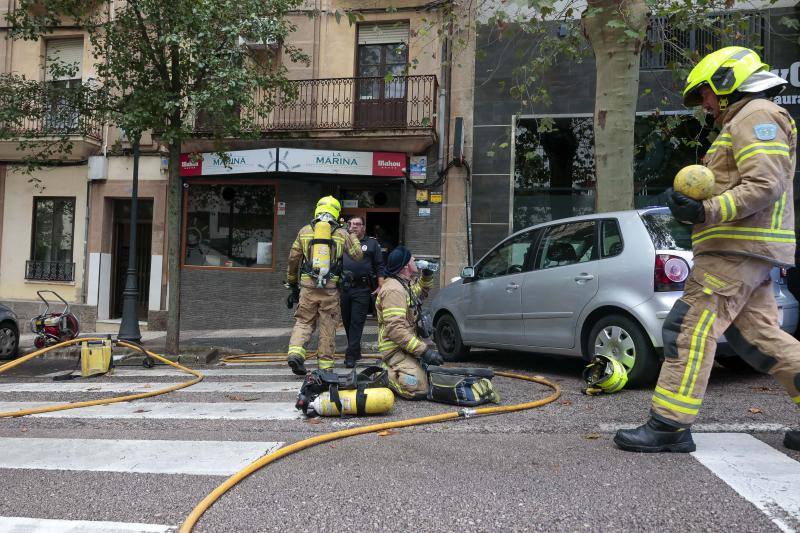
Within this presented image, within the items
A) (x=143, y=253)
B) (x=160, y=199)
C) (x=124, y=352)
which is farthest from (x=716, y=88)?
(x=143, y=253)

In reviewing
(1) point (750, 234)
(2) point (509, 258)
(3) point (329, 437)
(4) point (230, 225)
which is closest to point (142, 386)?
(3) point (329, 437)

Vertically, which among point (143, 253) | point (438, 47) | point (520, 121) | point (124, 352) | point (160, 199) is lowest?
point (124, 352)

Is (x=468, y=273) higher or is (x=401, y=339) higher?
(x=468, y=273)

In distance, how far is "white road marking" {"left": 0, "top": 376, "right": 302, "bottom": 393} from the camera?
19.6 ft

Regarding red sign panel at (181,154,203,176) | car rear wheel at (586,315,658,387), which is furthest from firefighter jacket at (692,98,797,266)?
red sign panel at (181,154,203,176)

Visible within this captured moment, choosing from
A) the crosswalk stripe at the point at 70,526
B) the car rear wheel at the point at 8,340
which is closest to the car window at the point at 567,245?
the crosswalk stripe at the point at 70,526

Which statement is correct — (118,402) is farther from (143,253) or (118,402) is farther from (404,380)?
(143,253)

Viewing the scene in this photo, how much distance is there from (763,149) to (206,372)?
20.5ft

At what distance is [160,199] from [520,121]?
8252 millimetres

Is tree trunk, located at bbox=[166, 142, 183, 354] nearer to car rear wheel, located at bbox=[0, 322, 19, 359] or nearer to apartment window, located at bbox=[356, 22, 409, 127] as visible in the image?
car rear wheel, located at bbox=[0, 322, 19, 359]

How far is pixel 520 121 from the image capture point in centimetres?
1255

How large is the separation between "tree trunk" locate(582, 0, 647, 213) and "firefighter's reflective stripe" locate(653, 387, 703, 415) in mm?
4275

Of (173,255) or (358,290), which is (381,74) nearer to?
(173,255)

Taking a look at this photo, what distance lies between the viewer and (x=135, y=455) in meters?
3.64
